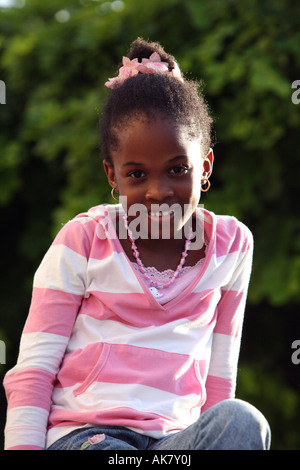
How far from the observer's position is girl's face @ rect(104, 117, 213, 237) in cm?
197

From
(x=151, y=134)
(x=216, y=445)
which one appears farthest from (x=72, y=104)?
(x=216, y=445)

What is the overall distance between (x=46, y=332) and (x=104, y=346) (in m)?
0.17

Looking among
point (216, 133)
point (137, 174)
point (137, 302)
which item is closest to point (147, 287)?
point (137, 302)

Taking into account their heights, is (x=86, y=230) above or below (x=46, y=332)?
above

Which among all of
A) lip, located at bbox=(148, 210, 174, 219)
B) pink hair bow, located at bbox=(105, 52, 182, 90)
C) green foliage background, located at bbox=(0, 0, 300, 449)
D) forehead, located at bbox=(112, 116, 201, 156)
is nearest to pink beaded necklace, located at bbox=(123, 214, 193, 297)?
lip, located at bbox=(148, 210, 174, 219)

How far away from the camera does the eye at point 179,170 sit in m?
1.99

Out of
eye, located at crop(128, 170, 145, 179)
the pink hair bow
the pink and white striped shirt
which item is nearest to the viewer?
the pink and white striped shirt

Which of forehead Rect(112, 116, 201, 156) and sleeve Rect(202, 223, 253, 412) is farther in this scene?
sleeve Rect(202, 223, 253, 412)

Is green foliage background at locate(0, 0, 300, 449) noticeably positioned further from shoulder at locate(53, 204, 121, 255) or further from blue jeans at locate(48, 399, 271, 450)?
blue jeans at locate(48, 399, 271, 450)

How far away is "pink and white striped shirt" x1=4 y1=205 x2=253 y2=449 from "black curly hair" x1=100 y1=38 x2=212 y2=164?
0.26 m

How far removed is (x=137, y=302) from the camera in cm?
196

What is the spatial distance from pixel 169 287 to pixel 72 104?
7.54 ft

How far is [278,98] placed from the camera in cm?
377

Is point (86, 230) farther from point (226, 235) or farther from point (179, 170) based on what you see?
point (226, 235)
